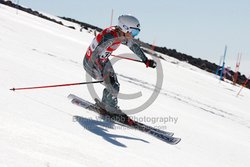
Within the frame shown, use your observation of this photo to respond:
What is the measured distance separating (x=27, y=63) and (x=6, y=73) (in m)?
2.22

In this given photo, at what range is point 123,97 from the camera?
9680mm

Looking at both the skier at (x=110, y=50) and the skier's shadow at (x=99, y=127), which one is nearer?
the skier's shadow at (x=99, y=127)

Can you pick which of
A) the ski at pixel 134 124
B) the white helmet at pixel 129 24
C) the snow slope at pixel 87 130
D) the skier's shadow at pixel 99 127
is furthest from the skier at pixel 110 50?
the skier's shadow at pixel 99 127

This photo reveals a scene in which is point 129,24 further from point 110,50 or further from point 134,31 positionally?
point 110,50

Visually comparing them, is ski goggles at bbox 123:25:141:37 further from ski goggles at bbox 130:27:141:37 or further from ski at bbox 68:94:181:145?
ski at bbox 68:94:181:145

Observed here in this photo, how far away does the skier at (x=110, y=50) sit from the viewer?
6.48 metres

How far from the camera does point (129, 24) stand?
21.0 feet

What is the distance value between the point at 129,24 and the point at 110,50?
0.63 metres

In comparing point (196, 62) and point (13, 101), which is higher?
point (196, 62)

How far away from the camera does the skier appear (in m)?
6.48

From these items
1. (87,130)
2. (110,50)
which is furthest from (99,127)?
(110,50)

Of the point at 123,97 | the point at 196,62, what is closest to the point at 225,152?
the point at 123,97

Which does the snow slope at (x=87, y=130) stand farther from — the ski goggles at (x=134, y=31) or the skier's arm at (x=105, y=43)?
the ski goggles at (x=134, y=31)

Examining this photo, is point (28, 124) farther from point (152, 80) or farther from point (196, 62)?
point (196, 62)
